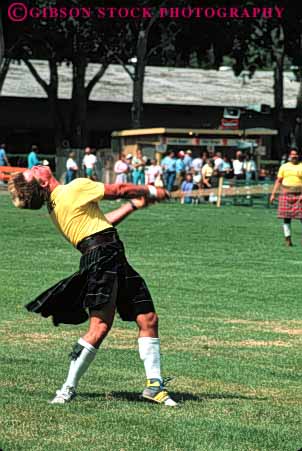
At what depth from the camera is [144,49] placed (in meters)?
41.1

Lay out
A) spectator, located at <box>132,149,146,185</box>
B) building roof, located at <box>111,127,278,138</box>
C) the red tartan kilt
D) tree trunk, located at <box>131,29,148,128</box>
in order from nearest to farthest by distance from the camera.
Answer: the red tartan kilt
spectator, located at <box>132,149,146,185</box>
building roof, located at <box>111,127,278,138</box>
tree trunk, located at <box>131,29,148,128</box>

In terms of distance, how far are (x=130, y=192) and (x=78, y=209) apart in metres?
0.33

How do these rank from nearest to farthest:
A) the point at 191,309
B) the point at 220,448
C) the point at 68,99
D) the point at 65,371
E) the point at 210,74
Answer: the point at 220,448 → the point at 65,371 → the point at 191,309 → the point at 68,99 → the point at 210,74

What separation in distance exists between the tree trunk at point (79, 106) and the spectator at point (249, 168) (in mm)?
8832

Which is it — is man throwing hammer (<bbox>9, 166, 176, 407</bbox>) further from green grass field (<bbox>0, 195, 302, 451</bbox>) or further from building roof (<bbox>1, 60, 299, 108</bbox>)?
building roof (<bbox>1, 60, 299, 108</bbox>)

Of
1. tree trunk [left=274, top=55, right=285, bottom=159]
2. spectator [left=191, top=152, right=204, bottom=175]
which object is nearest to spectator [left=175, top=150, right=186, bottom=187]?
spectator [left=191, top=152, right=204, bottom=175]

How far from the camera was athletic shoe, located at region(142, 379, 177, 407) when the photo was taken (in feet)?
22.6

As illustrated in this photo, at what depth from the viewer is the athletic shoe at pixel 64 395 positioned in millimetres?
6773

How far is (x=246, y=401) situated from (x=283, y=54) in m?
40.8

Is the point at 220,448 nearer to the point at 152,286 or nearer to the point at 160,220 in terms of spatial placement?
the point at 152,286

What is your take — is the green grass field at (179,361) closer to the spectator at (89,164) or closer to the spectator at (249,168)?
the spectator at (89,164)

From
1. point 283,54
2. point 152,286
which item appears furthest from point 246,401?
point 283,54

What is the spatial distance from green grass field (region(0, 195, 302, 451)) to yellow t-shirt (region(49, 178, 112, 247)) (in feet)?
3.25

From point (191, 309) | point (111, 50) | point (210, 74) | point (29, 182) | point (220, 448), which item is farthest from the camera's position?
point (210, 74)
